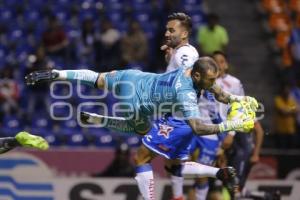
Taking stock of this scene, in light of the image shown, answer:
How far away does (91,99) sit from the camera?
18.1 meters

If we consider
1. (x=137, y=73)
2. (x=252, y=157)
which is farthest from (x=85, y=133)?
(x=137, y=73)

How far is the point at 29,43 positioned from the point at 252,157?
7.16m

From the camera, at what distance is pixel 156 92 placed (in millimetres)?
11570

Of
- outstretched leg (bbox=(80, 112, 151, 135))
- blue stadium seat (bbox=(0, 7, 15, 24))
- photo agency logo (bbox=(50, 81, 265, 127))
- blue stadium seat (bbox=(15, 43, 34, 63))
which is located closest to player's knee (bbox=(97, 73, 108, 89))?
photo agency logo (bbox=(50, 81, 265, 127))

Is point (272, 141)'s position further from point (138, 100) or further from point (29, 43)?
point (138, 100)

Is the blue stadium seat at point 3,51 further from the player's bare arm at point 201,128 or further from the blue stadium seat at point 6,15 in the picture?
the player's bare arm at point 201,128

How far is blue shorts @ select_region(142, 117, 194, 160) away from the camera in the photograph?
11.7 metres

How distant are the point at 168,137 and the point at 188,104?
85 centimetres

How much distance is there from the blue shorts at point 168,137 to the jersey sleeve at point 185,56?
29.2 inches

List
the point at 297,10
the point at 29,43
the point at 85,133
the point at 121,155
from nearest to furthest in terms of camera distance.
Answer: the point at 121,155
the point at 85,133
the point at 29,43
the point at 297,10

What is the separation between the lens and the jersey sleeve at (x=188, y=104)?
11.0 meters

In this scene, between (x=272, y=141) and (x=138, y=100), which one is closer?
(x=138, y=100)

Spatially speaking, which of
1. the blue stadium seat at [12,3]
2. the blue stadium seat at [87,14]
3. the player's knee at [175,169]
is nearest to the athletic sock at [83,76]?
the player's knee at [175,169]

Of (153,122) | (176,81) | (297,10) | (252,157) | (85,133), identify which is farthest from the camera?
(297,10)
